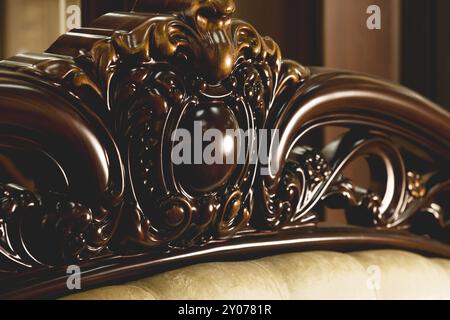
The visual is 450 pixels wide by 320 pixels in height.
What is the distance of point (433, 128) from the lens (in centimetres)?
81

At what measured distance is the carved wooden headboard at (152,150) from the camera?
0.55m

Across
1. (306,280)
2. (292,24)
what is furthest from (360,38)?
(306,280)

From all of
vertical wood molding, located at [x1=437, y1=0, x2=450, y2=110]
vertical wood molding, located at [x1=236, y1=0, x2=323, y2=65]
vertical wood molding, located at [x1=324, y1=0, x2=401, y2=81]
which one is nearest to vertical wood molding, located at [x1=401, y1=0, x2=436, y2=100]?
vertical wood molding, located at [x1=437, y1=0, x2=450, y2=110]

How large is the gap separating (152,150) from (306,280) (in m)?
0.20

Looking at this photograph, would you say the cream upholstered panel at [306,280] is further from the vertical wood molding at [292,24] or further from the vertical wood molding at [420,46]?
the vertical wood molding at [420,46]

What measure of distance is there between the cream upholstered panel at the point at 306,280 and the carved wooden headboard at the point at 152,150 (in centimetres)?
2

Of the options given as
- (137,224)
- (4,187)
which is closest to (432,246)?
(137,224)

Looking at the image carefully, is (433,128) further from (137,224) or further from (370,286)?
(137,224)

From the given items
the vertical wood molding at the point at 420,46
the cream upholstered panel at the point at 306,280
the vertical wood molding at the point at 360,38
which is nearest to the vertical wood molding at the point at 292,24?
the vertical wood molding at the point at 360,38

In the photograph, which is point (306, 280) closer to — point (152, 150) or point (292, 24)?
point (152, 150)

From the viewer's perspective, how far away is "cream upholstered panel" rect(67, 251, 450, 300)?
60 centimetres

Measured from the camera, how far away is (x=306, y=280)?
0.68 m

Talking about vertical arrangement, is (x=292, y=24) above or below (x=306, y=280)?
above

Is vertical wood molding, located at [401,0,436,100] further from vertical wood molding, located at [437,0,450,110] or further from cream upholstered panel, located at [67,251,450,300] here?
cream upholstered panel, located at [67,251,450,300]
